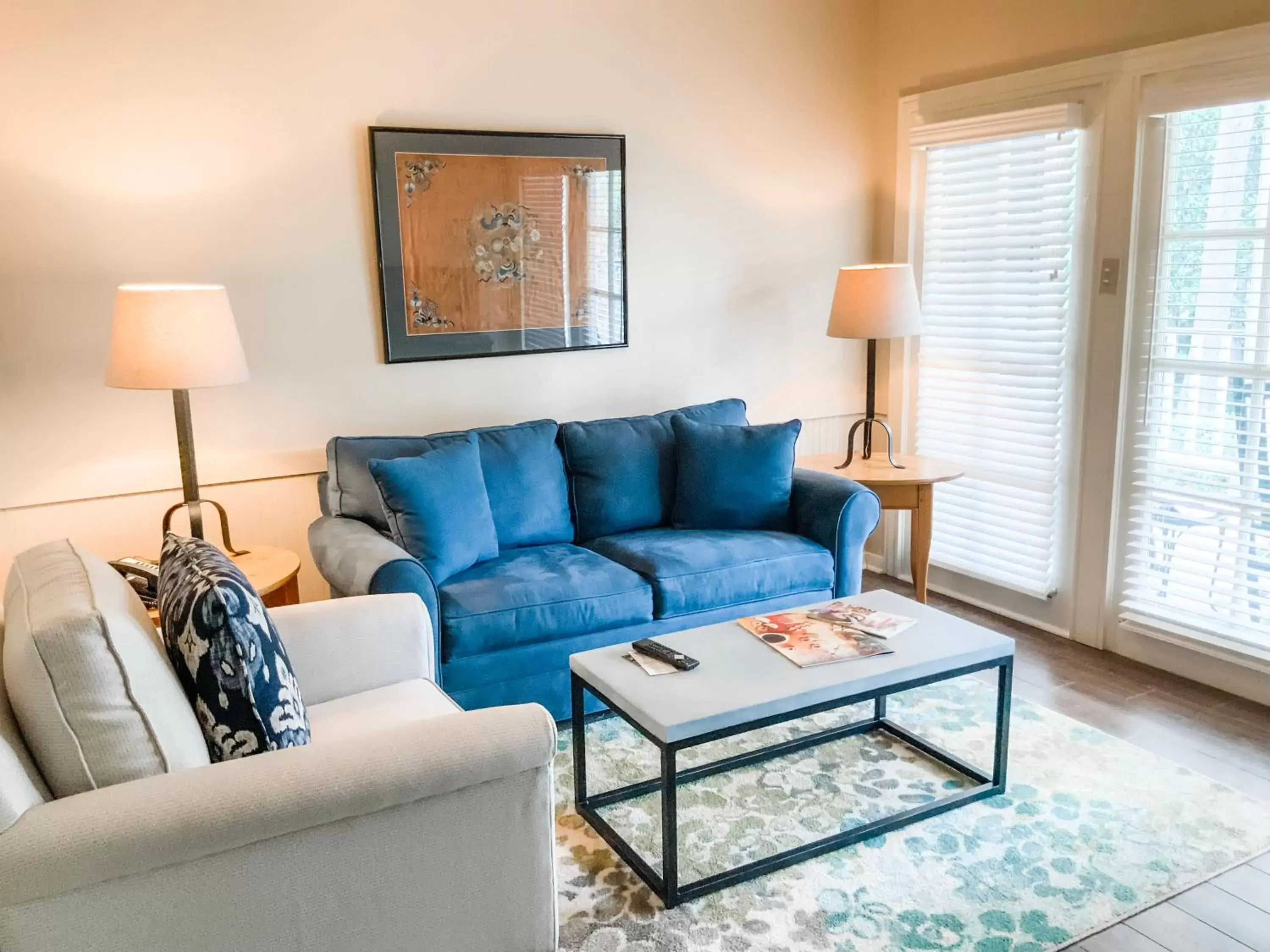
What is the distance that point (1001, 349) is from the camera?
13.5 ft

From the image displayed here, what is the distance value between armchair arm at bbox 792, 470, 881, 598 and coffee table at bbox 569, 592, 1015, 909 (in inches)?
27.2

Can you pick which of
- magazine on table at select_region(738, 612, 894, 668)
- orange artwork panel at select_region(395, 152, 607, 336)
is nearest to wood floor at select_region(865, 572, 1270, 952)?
magazine on table at select_region(738, 612, 894, 668)

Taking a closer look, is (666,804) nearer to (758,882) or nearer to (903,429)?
(758,882)

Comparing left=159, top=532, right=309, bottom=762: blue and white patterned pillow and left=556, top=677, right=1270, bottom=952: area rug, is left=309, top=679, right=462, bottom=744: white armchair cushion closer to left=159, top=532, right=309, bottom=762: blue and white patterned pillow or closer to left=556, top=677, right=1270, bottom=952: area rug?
left=159, top=532, right=309, bottom=762: blue and white patterned pillow

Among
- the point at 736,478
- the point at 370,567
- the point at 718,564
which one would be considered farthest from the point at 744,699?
the point at 736,478

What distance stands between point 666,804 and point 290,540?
1959 mm

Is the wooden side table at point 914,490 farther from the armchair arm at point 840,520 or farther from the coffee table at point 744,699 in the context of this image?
the coffee table at point 744,699

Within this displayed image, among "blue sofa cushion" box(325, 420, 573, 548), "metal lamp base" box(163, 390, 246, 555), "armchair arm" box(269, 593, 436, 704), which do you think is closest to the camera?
"armchair arm" box(269, 593, 436, 704)

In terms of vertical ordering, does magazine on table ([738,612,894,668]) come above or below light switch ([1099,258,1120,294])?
below

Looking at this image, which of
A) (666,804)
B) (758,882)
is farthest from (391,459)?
(758,882)

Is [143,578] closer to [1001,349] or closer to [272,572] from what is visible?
[272,572]

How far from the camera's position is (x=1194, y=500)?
3.42 meters

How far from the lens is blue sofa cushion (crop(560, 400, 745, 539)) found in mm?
3725

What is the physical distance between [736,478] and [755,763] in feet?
3.76
